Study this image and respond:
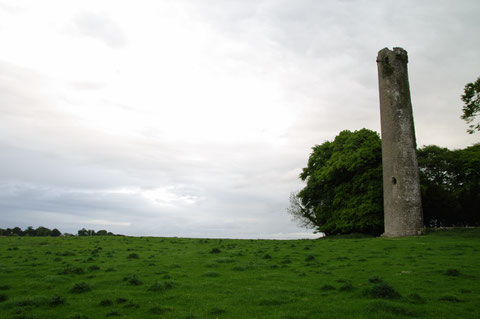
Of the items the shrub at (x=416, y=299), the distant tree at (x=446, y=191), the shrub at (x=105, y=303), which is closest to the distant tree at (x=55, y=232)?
the shrub at (x=105, y=303)

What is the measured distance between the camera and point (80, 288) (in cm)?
1396

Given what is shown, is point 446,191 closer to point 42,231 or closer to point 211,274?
point 211,274

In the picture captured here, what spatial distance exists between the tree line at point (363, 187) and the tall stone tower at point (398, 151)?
4305 millimetres

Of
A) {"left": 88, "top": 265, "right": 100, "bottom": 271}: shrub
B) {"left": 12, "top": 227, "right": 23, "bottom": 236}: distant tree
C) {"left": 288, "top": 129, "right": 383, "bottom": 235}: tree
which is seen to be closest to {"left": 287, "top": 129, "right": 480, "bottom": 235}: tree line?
{"left": 288, "top": 129, "right": 383, "bottom": 235}: tree

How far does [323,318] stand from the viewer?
992 cm

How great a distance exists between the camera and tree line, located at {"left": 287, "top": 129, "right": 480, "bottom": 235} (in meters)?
42.3

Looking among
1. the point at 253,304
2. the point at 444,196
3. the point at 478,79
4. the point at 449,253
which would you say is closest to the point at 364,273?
the point at 253,304

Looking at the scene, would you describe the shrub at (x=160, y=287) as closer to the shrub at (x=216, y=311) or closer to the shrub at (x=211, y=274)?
the shrub at (x=211, y=274)

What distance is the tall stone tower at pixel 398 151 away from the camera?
37.2m

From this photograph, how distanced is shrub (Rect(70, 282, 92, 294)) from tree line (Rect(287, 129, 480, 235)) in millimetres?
35031

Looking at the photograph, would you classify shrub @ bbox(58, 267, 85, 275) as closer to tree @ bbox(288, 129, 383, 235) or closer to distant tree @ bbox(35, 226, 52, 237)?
tree @ bbox(288, 129, 383, 235)

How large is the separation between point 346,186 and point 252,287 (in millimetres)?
34311

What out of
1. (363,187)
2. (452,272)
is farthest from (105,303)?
(363,187)

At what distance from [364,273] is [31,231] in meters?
74.6
